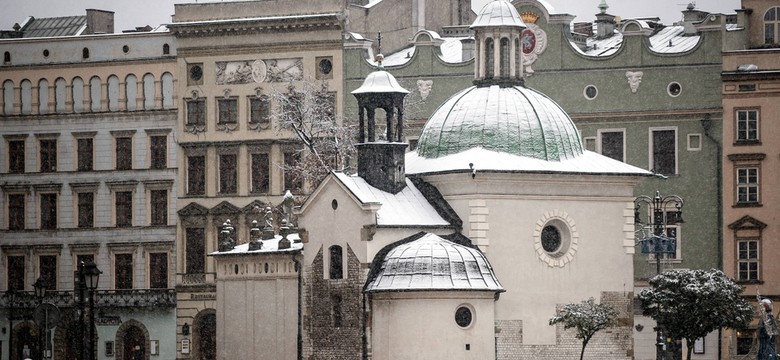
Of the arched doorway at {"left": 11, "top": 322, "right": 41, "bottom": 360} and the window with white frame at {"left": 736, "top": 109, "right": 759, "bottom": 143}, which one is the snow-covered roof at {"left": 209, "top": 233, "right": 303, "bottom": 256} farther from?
the arched doorway at {"left": 11, "top": 322, "right": 41, "bottom": 360}

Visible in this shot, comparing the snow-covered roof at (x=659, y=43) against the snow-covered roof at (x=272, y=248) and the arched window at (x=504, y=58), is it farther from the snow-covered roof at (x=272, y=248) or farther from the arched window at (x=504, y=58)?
the snow-covered roof at (x=272, y=248)

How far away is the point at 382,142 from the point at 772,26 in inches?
891

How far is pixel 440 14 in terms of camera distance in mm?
94125

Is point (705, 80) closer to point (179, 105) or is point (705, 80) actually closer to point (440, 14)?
point (440, 14)

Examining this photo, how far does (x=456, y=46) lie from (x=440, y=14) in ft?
18.2

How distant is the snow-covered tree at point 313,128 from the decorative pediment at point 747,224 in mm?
14285

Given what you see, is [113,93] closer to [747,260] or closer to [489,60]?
[747,260]

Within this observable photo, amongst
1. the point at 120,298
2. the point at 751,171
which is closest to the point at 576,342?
the point at 751,171

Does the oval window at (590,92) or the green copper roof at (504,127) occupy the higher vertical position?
the oval window at (590,92)

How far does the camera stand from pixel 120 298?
90562mm

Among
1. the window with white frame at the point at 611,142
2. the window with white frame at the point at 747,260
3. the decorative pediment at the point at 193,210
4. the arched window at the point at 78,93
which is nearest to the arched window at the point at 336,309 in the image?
the window with white frame at the point at 747,260

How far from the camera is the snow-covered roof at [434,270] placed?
60.0 metres

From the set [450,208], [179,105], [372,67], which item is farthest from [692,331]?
[179,105]

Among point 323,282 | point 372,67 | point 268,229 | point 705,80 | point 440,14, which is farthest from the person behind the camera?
point 440,14
